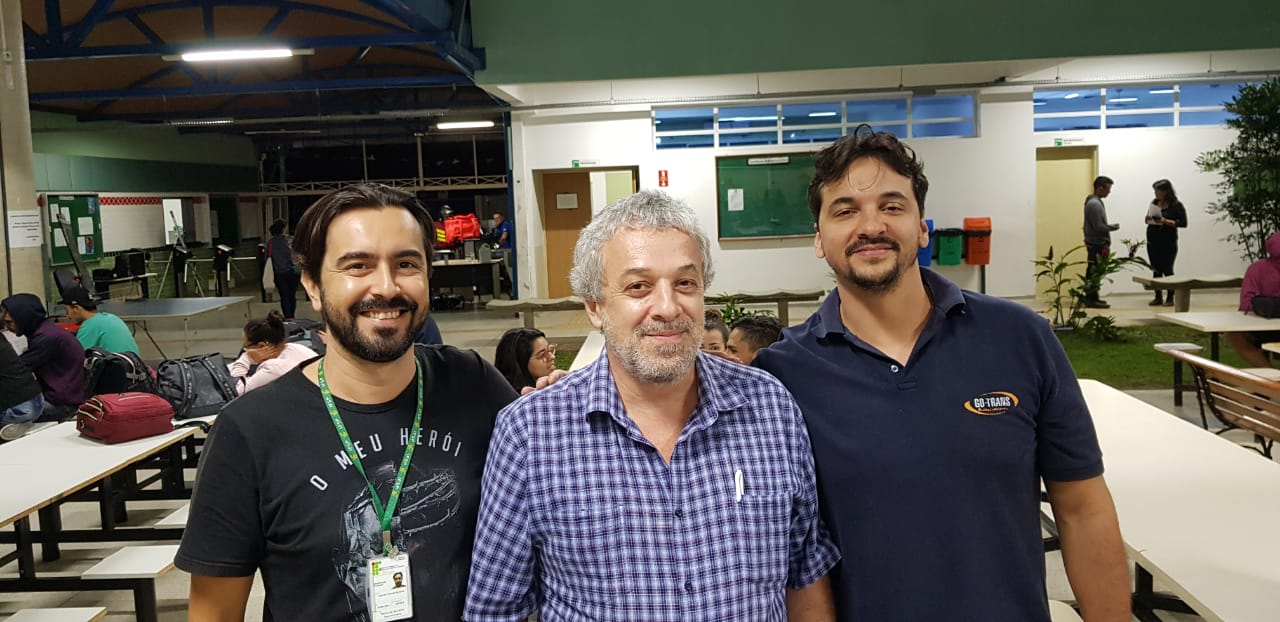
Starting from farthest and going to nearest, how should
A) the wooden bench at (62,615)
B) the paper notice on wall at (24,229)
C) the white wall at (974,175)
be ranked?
1. the white wall at (974,175)
2. the paper notice on wall at (24,229)
3. the wooden bench at (62,615)

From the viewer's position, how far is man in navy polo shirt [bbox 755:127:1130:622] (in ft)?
5.91

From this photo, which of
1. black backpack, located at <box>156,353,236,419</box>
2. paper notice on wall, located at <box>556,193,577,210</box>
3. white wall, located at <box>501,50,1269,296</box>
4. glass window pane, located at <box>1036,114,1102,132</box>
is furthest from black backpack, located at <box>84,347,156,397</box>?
glass window pane, located at <box>1036,114,1102,132</box>

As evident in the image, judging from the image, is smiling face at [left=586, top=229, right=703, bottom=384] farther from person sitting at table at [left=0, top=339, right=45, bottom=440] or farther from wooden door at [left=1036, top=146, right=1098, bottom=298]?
wooden door at [left=1036, top=146, right=1098, bottom=298]

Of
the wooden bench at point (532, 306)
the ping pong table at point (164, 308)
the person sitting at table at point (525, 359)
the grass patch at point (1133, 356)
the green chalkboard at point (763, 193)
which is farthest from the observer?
the green chalkboard at point (763, 193)

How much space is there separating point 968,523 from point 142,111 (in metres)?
20.3

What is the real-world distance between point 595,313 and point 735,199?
12019mm

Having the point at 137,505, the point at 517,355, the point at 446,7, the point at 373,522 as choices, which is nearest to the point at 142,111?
the point at 446,7

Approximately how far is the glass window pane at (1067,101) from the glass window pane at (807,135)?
300 cm

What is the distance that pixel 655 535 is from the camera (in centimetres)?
164

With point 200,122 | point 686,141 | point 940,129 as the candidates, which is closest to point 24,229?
point 686,141

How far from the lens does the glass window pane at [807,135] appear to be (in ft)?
45.0

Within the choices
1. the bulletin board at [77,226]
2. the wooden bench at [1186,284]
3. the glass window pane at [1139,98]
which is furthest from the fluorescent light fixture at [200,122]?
the wooden bench at [1186,284]

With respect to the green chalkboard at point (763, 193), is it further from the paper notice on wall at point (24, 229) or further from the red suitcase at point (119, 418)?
the red suitcase at point (119, 418)

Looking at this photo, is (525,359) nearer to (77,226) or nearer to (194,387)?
(194,387)
